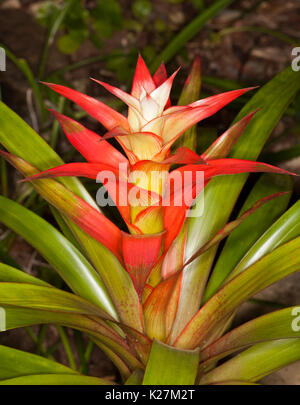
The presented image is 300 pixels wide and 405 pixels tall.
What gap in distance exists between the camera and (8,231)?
1.57 m

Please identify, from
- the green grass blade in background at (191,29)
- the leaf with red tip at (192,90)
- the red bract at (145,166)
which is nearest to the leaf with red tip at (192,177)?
the red bract at (145,166)

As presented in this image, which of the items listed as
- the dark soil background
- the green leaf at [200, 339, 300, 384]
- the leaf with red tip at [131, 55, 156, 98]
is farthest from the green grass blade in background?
the green leaf at [200, 339, 300, 384]

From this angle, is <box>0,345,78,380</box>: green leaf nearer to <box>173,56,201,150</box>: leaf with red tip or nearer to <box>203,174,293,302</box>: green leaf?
<box>203,174,293,302</box>: green leaf

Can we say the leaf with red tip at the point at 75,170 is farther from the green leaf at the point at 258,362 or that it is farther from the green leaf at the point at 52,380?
the green leaf at the point at 258,362

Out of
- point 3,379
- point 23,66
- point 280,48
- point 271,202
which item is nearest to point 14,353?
point 3,379

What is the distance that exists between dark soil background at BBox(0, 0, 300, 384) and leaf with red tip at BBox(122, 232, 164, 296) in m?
0.88

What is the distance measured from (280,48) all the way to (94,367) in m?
1.96

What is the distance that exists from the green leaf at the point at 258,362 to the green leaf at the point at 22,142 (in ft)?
1.79

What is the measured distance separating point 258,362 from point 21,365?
466 millimetres

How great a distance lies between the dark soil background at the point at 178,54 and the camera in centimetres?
189

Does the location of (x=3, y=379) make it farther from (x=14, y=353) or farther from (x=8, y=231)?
(x=8, y=231)

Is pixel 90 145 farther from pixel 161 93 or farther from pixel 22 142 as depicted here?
pixel 22 142
